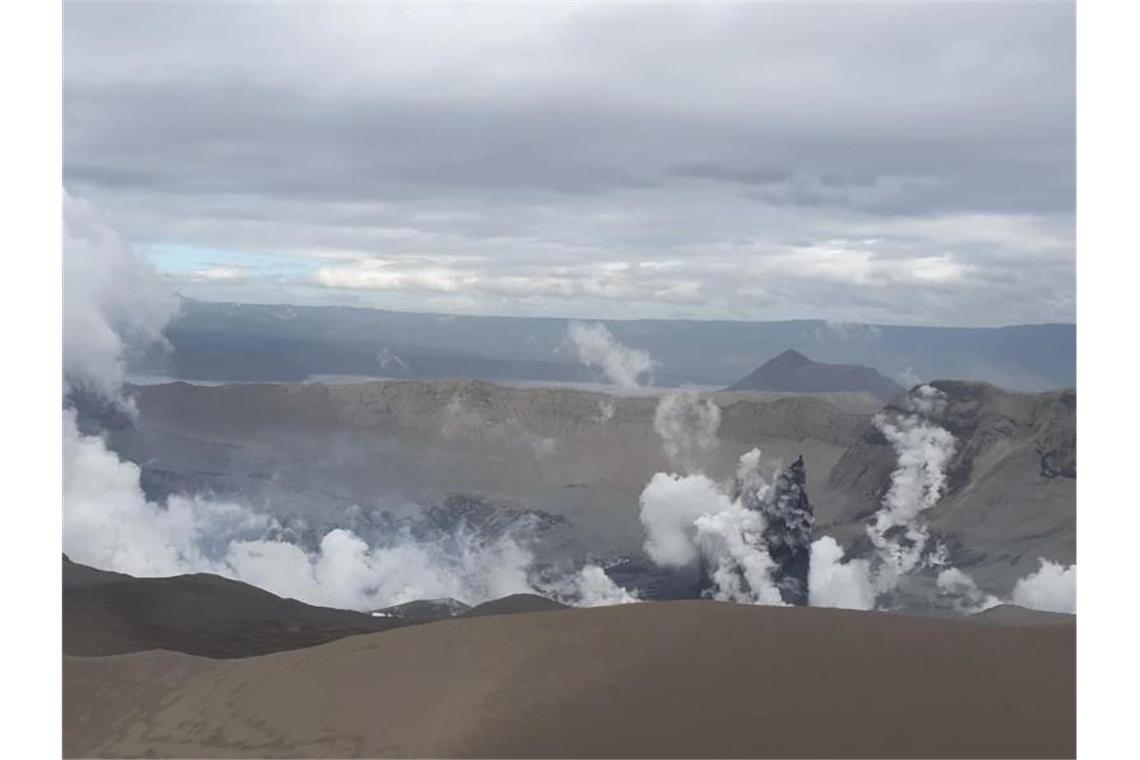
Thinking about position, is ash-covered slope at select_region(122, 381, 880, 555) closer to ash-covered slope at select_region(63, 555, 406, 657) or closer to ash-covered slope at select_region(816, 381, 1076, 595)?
ash-covered slope at select_region(63, 555, 406, 657)

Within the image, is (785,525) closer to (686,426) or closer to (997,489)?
(686,426)

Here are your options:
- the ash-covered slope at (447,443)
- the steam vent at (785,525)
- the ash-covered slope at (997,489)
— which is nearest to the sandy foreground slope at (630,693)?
the ash-covered slope at (447,443)

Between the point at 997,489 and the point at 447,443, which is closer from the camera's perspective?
the point at 447,443

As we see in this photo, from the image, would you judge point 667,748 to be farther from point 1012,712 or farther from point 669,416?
point 669,416

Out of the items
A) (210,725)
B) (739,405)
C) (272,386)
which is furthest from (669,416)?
(210,725)

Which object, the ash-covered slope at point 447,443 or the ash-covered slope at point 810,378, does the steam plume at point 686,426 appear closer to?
the ash-covered slope at point 447,443

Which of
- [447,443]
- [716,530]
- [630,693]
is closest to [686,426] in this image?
[716,530]
